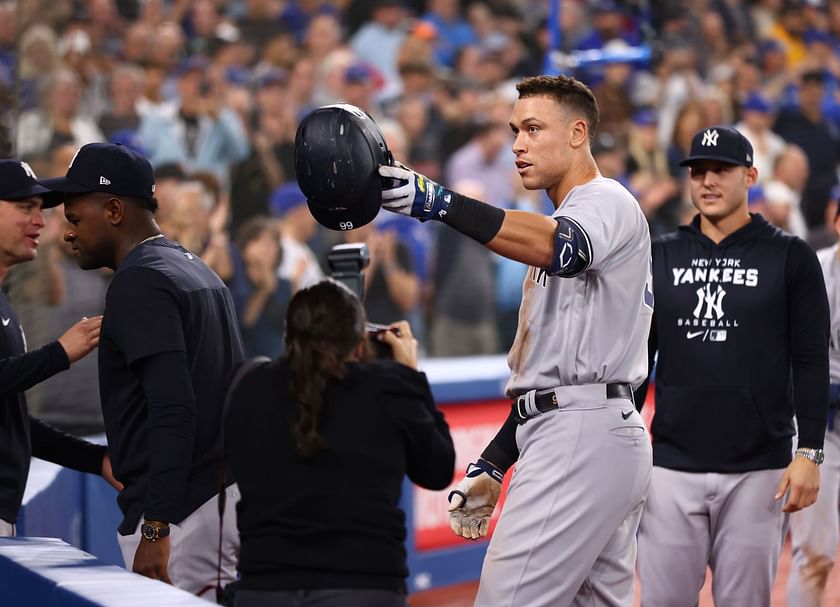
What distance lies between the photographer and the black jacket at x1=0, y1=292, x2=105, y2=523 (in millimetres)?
3430

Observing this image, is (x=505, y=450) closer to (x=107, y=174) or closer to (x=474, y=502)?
(x=474, y=502)

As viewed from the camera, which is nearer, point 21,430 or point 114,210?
point 114,210

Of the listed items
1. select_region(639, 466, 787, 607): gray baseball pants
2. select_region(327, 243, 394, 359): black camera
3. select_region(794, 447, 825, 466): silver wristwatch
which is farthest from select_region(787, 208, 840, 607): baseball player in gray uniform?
select_region(327, 243, 394, 359): black camera

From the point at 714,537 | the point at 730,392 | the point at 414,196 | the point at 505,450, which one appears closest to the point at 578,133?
the point at 414,196

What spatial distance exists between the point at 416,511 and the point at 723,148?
2.69 metres

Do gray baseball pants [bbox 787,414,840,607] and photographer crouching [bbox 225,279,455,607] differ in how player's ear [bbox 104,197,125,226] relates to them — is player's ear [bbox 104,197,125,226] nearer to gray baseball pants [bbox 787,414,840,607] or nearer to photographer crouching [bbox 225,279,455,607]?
photographer crouching [bbox 225,279,455,607]

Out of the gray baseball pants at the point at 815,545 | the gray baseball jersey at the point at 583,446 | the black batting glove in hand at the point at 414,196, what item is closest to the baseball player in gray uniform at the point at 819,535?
the gray baseball pants at the point at 815,545

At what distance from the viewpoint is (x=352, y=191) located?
276 centimetres

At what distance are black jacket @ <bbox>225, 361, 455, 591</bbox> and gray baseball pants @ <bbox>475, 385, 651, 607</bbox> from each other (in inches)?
24.7

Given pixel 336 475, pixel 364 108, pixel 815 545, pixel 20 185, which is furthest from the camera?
pixel 364 108

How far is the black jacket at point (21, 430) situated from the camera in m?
3.43

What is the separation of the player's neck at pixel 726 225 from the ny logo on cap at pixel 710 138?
0.92ft

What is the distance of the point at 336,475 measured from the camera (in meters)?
2.47

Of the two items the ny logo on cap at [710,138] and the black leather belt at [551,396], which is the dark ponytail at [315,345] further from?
the ny logo on cap at [710,138]
